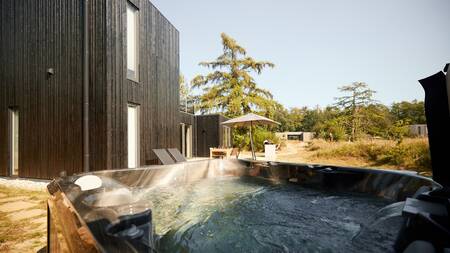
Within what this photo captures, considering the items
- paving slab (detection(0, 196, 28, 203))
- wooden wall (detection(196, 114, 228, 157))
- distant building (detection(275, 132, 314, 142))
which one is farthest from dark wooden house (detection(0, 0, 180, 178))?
distant building (detection(275, 132, 314, 142))

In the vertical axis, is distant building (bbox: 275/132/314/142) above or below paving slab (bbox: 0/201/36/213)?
above

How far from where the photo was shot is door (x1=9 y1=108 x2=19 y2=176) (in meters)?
5.73

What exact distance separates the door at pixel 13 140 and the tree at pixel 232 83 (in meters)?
11.8

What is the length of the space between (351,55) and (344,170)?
31.9ft

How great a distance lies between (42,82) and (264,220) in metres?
5.94

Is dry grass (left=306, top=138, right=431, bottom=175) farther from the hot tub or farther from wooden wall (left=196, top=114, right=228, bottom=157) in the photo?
wooden wall (left=196, top=114, right=228, bottom=157)

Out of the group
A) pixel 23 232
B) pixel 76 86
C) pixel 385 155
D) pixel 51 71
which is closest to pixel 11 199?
pixel 23 232

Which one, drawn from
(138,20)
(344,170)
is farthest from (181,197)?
(138,20)

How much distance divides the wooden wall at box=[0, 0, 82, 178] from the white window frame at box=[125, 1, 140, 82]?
40.2 inches

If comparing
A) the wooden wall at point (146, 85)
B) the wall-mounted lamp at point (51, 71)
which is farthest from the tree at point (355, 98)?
the wall-mounted lamp at point (51, 71)

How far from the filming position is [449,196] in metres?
1.50

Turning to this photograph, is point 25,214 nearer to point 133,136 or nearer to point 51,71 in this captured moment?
point 133,136

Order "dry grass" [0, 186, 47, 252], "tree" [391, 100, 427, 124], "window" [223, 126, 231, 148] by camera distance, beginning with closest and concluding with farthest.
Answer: "dry grass" [0, 186, 47, 252]
"window" [223, 126, 231, 148]
"tree" [391, 100, 427, 124]

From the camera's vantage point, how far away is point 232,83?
54.3ft
